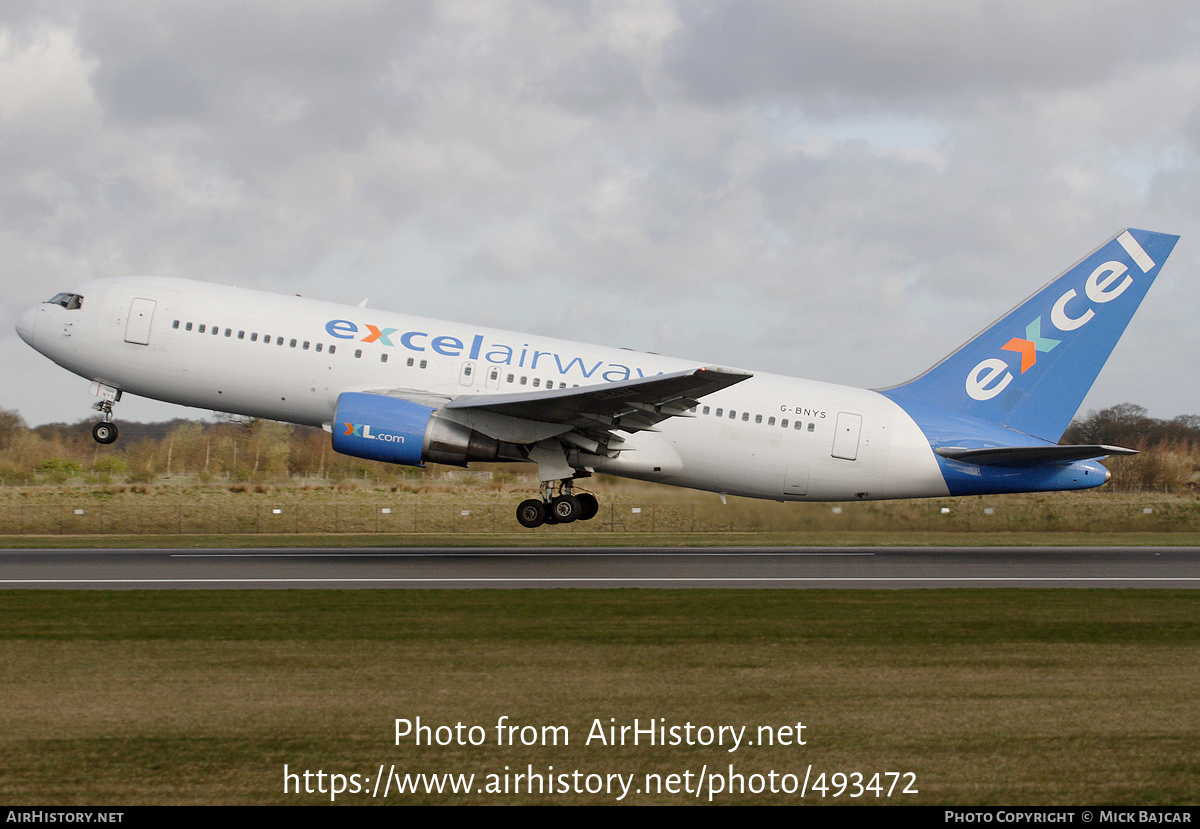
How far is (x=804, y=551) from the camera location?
3247 centimetres

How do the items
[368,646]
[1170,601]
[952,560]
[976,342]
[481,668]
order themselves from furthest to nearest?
[976,342]
[952,560]
[1170,601]
[368,646]
[481,668]

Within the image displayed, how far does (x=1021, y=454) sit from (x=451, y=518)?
86.3 ft

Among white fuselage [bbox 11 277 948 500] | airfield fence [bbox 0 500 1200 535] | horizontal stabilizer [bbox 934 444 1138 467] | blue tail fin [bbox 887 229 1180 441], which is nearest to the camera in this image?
horizontal stabilizer [bbox 934 444 1138 467]

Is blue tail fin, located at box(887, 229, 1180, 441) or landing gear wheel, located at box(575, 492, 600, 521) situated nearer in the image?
landing gear wheel, located at box(575, 492, 600, 521)

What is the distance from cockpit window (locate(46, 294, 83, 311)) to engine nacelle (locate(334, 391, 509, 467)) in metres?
8.17

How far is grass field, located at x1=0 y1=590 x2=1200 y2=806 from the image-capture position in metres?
8.67

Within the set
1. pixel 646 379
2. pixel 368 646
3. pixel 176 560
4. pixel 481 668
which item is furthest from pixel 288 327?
pixel 481 668

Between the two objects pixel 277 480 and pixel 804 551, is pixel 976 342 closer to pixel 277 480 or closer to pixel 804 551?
pixel 804 551

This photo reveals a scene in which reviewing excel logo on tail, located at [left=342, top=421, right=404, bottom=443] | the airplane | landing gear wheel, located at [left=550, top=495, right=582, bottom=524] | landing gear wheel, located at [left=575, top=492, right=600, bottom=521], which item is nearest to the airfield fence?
the airplane

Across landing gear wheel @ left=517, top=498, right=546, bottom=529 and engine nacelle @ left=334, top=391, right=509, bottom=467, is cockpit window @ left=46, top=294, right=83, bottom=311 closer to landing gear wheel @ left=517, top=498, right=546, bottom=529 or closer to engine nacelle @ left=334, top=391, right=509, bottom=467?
engine nacelle @ left=334, top=391, right=509, bottom=467

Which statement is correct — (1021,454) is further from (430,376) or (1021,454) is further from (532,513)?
(430,376)

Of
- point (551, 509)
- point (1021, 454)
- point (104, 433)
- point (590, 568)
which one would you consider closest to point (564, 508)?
point (551, 509)

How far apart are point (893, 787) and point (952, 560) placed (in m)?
21.7

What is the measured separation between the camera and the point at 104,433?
2900 cm
